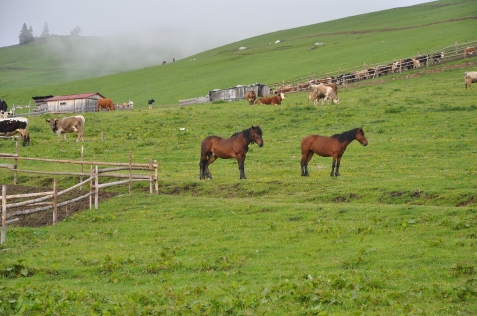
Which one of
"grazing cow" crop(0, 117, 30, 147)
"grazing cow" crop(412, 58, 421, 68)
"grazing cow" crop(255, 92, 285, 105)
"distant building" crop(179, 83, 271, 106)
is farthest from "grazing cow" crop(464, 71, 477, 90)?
"grazing cow" crop(0, 117, 30, 147)

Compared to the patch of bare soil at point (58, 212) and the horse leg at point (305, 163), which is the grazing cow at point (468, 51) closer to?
the horse leg at point (305, 163)

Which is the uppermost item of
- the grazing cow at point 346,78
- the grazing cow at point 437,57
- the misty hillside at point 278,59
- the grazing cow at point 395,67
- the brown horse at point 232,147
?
the misty hillside at point 278,59

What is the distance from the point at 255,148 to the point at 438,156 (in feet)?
30.0

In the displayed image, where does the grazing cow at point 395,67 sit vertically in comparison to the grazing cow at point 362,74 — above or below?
above

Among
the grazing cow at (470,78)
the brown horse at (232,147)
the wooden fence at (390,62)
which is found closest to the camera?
the brown horse at (232,147)

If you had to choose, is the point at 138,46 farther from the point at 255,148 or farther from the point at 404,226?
the point at 404,226

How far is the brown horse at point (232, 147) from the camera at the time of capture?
24.3 meters

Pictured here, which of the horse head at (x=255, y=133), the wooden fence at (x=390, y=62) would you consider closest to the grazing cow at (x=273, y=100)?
the wooden fence at (x=390, y=62)

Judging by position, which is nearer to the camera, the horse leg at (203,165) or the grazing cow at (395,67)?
the horse leg at (203,165)

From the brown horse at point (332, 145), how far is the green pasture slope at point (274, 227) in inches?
31.8

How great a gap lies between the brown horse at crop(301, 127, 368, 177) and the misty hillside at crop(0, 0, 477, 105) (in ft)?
150

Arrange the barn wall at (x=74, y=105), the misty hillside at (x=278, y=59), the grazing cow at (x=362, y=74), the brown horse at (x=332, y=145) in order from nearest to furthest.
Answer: the brown horse at (x=332, y=145), the grazing cow at (x=362, y=74), the barn wall at (x=74, y=105), the misty hillside at (x=278, y=59)

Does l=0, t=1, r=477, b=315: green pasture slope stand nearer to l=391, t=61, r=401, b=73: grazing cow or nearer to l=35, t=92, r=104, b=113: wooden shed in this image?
l=391, t=61, r=401, b=73: grazing cow

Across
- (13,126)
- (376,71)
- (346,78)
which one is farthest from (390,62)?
(13,126)
